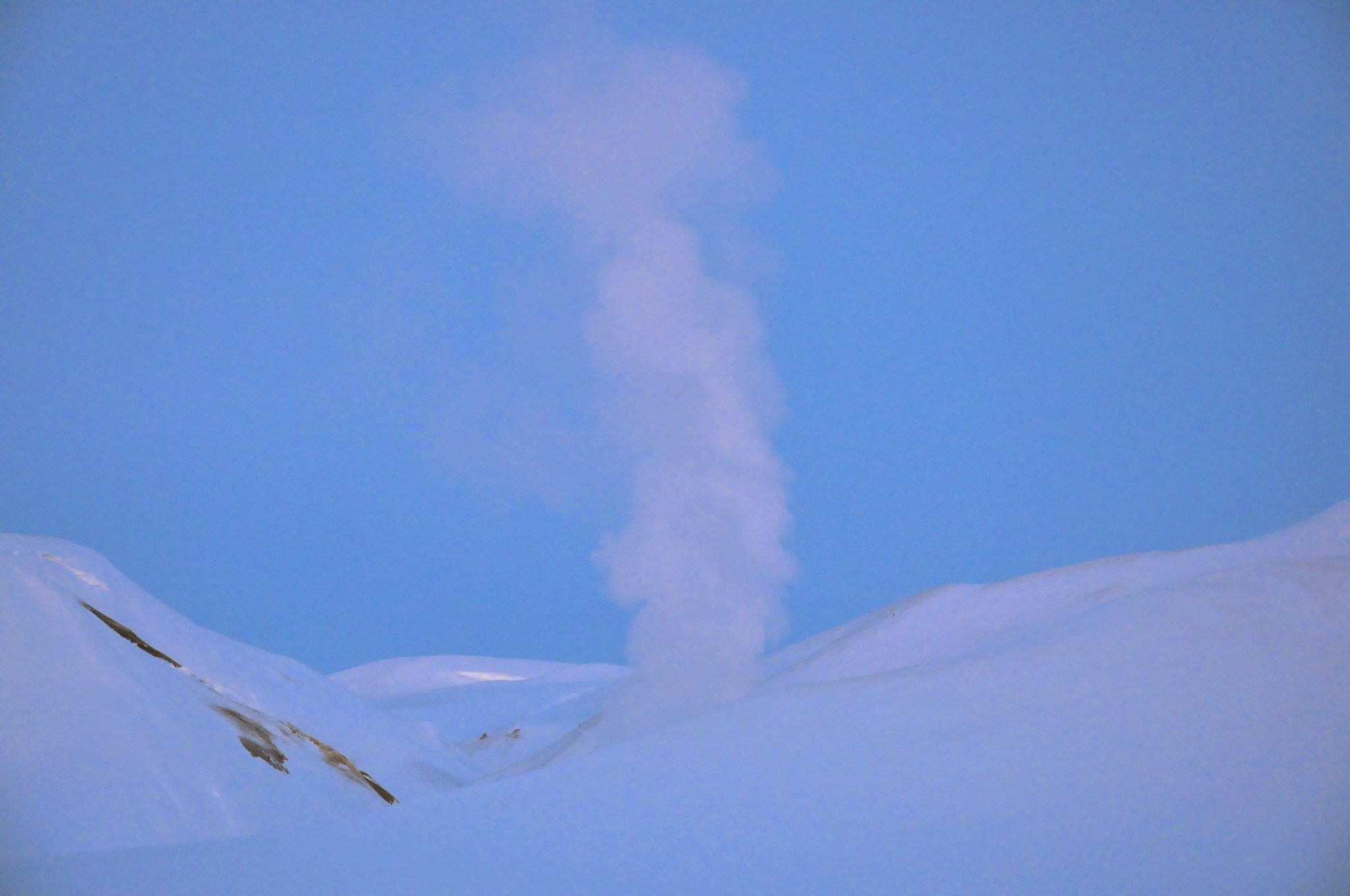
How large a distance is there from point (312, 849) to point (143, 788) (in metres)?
6.16

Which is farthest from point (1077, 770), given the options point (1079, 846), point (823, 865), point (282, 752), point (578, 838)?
point (282, 752)

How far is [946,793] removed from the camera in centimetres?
1023

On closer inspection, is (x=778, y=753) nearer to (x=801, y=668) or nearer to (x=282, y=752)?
(x=801, y=668)

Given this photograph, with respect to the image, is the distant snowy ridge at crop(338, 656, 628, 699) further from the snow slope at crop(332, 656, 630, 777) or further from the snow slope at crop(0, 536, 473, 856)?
the snow slope at crop(0, 536, 473, 856)

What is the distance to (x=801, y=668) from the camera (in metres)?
23.9

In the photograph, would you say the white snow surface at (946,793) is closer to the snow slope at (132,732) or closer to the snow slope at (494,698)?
the snow slope at (132,732)

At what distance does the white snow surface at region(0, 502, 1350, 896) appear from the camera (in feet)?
28.9

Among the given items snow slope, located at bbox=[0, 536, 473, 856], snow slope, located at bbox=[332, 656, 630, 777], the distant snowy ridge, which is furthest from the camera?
the distant snowy ridge

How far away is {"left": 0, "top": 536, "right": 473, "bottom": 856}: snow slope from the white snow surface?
165 mm

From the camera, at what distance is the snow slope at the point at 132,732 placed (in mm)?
13141

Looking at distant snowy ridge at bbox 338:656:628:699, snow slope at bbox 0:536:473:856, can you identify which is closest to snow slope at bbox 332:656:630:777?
distant snowy ridge at bbox 338:656:628:699

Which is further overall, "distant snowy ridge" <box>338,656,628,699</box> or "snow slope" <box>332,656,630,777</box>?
"distant snowy ridge" <box>338,656,628,699</box>

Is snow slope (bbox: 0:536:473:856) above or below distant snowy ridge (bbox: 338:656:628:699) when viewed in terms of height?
below

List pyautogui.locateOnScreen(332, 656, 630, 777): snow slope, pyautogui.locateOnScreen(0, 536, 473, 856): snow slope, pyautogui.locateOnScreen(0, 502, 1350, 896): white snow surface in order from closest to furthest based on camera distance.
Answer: pyautogui.locateOnScreen(0, 502, 1350, 896): white snow surface, pyautogui.locateOnScreen(0, 536, 473, 856): snow slope, pyautogui.locateOnScreen(332, 656, 630, 777): snow slope
